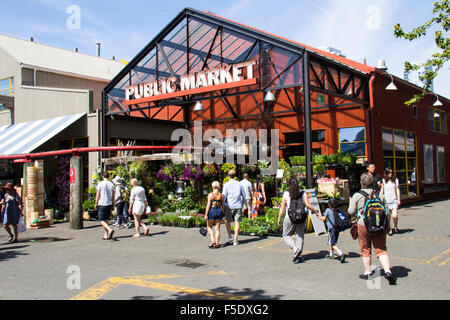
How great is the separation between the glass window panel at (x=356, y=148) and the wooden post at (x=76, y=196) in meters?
11.8

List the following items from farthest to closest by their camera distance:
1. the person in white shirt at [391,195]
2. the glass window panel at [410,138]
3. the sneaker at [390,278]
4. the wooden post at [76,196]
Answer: the glass window panel at [410,138], the wooden post at [76,196], the person in white shirt at [391,195], the sneaker at [390,278]

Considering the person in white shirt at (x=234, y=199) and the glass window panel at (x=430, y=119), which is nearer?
the person in white shirt at (x=234, y=199)

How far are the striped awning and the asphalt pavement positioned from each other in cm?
661

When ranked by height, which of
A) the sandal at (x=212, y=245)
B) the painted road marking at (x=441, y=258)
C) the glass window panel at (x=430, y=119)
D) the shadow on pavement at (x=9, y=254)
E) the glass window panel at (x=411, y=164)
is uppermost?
the glass window panel at (x=430, y=119)

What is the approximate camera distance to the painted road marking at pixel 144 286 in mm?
5824

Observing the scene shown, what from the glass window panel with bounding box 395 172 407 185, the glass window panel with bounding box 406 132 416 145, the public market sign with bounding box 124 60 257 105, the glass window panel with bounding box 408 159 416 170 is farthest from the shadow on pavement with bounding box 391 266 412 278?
the glass window panel with bounding box 406 132 416 145

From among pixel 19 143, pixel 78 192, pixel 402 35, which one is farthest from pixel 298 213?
pixel 19 143

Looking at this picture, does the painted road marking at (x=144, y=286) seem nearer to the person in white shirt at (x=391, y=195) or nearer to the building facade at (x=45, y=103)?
the person in white shirt at (x=391, y=195)

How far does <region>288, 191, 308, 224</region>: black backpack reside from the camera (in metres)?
7.85

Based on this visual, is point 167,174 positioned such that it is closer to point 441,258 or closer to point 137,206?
point 137,206

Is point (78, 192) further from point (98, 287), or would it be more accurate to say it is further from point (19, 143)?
point (98, 287)

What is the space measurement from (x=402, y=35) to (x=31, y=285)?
36.1ft

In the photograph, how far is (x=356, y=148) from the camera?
731 inches

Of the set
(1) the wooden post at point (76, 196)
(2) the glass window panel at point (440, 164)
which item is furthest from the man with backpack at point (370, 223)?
(2) the glass window panel at point (440, 164)
